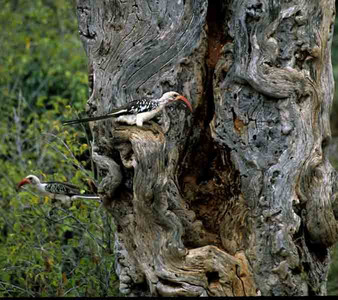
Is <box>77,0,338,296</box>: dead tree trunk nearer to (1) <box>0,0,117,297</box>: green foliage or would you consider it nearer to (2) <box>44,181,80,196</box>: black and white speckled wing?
(1) <box>0,0,117,297</box>: green foliage

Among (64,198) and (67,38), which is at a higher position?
(67,38)

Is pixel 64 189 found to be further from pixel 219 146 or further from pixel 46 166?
pixel 46 166

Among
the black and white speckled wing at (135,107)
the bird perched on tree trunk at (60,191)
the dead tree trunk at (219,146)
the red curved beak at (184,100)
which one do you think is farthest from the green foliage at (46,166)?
the red curved beak at (184,100)

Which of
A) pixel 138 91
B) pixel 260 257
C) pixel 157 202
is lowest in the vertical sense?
pixel 260 257

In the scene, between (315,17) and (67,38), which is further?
(67,38)

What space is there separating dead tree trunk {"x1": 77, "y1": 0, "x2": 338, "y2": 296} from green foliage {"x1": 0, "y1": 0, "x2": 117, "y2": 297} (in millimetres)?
Result: 1344

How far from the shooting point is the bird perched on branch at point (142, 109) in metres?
5.76

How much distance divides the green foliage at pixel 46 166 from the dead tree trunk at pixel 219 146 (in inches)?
52.9

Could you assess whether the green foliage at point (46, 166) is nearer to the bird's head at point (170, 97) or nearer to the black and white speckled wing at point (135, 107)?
the black and white speckled wing at point (135, 107)

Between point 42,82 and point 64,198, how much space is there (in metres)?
4.51

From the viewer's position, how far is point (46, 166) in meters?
10.2

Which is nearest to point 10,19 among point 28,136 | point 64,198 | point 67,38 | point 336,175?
point 67,38

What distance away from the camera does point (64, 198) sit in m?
7.71

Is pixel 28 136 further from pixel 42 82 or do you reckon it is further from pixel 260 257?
pixel 260 257
